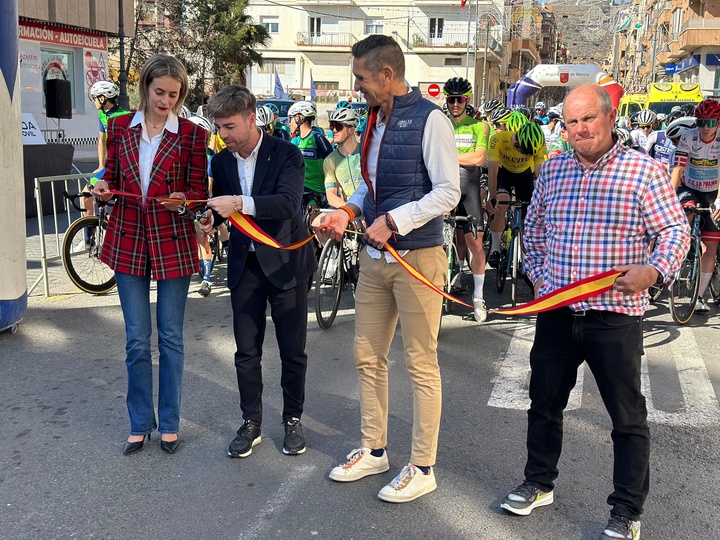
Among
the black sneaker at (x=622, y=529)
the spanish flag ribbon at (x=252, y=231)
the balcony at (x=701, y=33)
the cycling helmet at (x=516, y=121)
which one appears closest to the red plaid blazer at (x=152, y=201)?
the spanish flag ribbon at (x=252, y=231)

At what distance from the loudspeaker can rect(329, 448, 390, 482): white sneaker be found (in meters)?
10.2

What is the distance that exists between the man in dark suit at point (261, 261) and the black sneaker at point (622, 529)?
1.78 metres

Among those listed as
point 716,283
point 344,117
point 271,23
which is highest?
point 271,23

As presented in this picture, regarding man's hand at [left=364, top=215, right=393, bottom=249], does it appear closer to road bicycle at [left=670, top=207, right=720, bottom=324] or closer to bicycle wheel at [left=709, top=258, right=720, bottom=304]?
road bicycle at [left=670, top=207, right=720, bottom=324]

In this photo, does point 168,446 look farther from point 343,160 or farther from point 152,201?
point 343,160

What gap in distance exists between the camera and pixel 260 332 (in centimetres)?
467

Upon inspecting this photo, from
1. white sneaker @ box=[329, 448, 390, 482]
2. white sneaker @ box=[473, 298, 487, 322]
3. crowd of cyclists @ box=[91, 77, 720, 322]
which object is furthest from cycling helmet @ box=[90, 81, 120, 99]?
white sneaker @ box=[329, 448, 390, 482]

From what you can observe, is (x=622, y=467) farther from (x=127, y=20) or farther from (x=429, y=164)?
(x=127, y=20)

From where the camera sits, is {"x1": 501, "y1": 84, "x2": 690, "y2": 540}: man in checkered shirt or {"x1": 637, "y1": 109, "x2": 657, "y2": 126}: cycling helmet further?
{"x1": 637, "y1": 109, "x2": 657, "y2": 126}: cycling helmet

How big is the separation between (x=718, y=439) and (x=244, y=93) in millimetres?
3537

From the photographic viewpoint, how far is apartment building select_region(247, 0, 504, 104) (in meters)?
69.4

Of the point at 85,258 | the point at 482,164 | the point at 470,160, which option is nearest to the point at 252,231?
the point at 470,160

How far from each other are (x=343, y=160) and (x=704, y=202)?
151 inches

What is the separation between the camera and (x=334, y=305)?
26.0 ft
